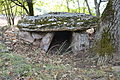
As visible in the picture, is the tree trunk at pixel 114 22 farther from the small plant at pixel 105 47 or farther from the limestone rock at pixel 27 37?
the limestone rock at pixel 27 37

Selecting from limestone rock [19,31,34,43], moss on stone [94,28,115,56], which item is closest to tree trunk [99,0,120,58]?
moss on stone [94,28,115,56]

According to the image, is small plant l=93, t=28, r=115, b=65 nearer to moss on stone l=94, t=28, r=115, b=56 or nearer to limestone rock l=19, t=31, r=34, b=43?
moss on stone l=94, t=28, r=115, b=56

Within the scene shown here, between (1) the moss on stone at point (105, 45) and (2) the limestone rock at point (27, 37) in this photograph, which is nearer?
(1) the moss on stone at point (105, 45)

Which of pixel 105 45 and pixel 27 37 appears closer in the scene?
pixel 105 45

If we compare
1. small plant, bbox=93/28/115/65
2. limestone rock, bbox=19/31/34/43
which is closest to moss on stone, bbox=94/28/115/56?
small plant, bbox=93/28/115/65

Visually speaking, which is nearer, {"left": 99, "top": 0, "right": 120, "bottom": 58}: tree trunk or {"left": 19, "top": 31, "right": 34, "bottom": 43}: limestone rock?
{"left": 99, "top": 0, "right": 120, "bottom": 58}: tree trunk

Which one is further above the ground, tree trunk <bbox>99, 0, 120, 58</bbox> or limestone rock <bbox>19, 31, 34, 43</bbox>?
tree trunk <bbox>99, 0, 120, 58</bbox>

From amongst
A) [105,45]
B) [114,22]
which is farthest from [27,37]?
[114,22]

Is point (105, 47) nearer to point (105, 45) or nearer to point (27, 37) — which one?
point (105, 45)

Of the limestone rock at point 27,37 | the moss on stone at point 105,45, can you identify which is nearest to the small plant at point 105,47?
the moss on stone at point 105,45

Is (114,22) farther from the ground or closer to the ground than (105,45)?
farther from the ground

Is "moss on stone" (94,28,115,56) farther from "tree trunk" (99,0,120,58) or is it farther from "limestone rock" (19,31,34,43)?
"limestone rock" (19,31,34,43)

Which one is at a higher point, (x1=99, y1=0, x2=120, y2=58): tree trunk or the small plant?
(x1=99, y1=0, x2=120, y2=58): tree trunk

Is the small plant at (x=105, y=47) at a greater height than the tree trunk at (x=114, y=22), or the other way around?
the tree trunk at (x=114, y=22)
